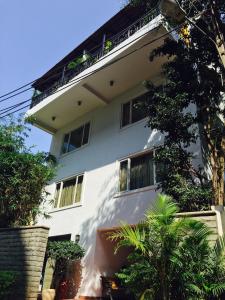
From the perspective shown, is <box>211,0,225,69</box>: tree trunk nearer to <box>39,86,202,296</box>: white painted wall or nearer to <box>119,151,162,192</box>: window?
<box>39,86,202,296</box>: white painted wall

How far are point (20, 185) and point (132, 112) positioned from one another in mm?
5341

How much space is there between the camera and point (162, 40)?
33.8 feet

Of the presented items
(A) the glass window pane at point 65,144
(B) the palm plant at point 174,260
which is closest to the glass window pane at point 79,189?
(A) the glass window pane at point 65,144

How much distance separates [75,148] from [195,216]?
8.96 metres

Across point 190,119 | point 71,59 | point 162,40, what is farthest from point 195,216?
point 71,59

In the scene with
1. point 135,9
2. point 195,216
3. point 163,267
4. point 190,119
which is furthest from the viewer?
point 135,9

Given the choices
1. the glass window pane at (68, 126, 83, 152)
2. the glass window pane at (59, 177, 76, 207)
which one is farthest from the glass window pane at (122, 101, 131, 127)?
the glass window pane at (59, 177, 76, 207)

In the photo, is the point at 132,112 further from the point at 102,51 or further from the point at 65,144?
the point at 65,144

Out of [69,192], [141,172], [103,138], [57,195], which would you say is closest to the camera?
[141,172]

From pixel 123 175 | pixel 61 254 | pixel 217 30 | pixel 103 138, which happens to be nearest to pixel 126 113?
pixel 103 138

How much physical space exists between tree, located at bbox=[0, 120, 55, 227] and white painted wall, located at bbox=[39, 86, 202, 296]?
1.97 metres

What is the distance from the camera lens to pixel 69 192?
42.3ft

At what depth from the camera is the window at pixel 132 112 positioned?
38.1ft

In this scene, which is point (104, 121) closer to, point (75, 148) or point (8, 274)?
point (75, 148)
